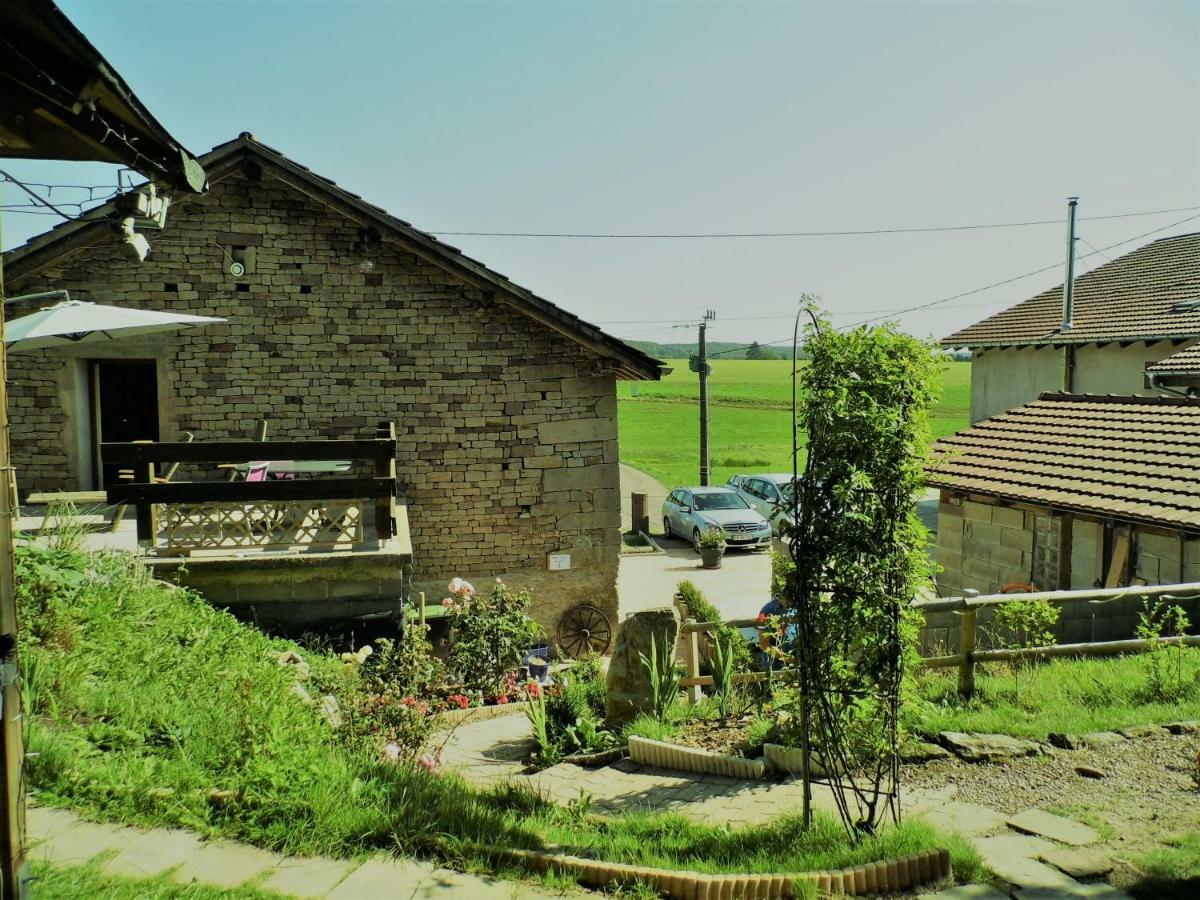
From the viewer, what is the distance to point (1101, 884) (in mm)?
4207

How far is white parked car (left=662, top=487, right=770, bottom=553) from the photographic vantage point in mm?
22156

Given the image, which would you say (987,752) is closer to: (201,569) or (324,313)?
(201,569)

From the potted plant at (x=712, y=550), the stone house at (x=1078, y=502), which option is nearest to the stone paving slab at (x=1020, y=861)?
the stone house at (x=1078, y=502)

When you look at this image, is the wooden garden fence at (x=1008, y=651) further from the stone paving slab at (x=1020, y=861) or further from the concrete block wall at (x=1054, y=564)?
A: the stone paving slab at (x=1020, y=861)

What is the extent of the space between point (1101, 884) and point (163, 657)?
226 inches

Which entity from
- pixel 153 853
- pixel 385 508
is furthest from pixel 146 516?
pixel 153 853

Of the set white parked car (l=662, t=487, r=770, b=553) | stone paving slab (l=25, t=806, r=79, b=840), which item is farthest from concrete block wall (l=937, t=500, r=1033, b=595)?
stone paving slab (l=25, t=806, r=79, b=840)

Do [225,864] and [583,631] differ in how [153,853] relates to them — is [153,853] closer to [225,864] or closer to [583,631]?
[225,864]

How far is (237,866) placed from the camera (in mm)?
3879

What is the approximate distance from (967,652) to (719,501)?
16515 millimetres

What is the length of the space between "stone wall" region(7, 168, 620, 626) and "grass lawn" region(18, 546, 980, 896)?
620cm

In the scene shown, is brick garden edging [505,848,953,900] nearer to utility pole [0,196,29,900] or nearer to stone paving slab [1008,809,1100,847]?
stone paving slab [1008,809,1100,847]

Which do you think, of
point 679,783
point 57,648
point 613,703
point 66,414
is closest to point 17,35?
point 57,648

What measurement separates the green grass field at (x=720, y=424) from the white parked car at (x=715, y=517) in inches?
335
